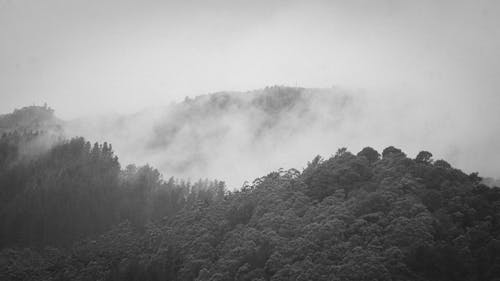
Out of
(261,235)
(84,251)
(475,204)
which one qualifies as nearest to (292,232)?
(261,235)

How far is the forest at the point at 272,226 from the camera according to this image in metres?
76.1

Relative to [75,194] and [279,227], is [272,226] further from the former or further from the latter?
[75,194]

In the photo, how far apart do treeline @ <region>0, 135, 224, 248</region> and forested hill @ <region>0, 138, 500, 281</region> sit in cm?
44

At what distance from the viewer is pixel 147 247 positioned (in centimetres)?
11331

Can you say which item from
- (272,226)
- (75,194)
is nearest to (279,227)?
(272,226)

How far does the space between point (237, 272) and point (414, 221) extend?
2874 cm

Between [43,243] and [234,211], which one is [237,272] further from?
[43,243]

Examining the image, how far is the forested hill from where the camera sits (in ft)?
249

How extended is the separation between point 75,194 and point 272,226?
Answer: 75150 mm

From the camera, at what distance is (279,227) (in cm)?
9256

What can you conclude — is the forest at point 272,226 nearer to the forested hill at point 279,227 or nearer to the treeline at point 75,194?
the forested hill at point 279,227

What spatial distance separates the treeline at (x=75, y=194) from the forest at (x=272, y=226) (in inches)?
15.1

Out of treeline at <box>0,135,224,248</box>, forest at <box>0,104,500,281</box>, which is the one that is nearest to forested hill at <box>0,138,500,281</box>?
forest at <box>0,104,500,281</box>

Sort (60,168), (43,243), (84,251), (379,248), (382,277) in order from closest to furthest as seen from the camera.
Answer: (382,277) → (379,248) → (84,251) → (43,243) → (60,168)
